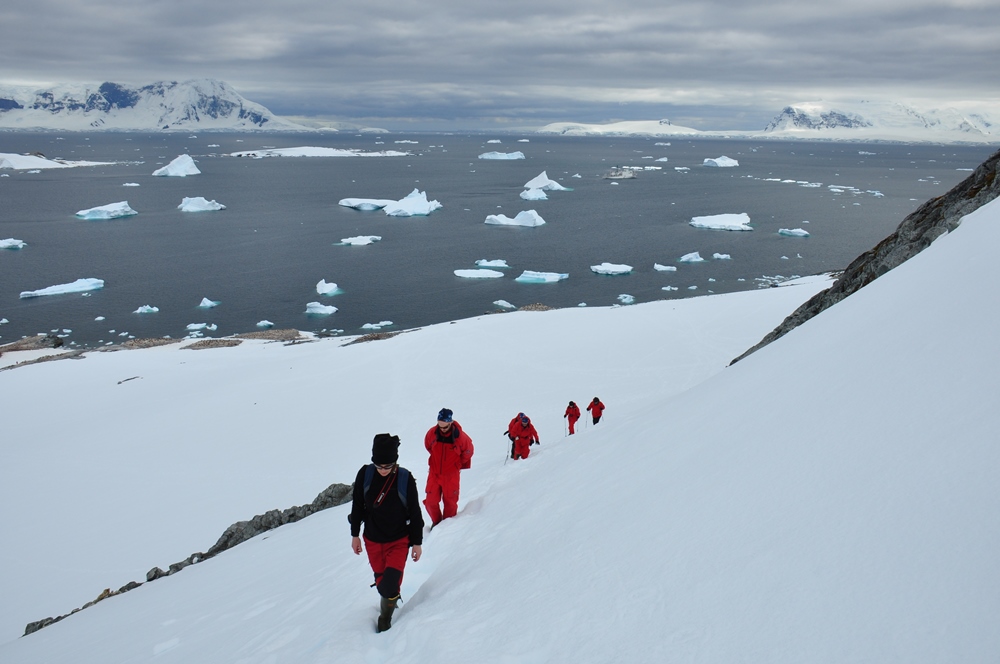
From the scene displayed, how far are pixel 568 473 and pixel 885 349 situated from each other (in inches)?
121

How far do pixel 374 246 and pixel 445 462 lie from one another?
4877 cm

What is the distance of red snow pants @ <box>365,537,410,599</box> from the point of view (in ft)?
14.0

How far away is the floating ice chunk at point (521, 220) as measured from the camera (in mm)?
60009

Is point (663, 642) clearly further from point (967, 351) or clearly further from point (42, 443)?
point (42, 443)

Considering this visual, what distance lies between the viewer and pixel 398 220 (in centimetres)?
6606

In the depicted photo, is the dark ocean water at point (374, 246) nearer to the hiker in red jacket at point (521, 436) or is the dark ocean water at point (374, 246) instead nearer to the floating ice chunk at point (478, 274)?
the floating ice chunk at point (478, 274)

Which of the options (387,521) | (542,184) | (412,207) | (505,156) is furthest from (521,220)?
(505,156)

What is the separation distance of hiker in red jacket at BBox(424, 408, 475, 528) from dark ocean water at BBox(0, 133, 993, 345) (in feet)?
90.2

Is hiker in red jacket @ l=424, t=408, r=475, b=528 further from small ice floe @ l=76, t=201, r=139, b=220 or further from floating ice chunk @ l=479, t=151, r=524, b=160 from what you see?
floating ice chunk @ l=479, t=151, r=524, b=160

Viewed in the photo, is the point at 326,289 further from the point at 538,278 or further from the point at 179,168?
the point at 179,168

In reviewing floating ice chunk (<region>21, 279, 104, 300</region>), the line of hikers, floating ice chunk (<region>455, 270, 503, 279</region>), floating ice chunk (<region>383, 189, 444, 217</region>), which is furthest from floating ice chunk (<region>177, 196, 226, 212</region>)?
the line of hikers

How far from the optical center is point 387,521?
427cm

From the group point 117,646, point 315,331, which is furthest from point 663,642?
point 315,331

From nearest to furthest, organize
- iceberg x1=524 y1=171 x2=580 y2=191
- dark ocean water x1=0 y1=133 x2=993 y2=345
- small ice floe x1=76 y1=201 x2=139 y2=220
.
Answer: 1. dark ocean water x1=0 y1=133 x2=993 y2=345
2. small ice floe x1=76 y1=201 x2=139 y2=220
3. iceberg x1=524 y1=171 x2=580 y2=191
